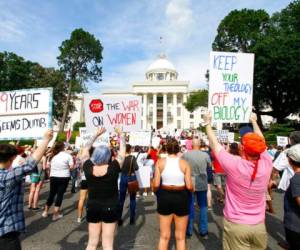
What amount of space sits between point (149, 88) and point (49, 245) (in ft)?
294

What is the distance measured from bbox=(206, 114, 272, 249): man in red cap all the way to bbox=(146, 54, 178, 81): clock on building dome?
4062 inches

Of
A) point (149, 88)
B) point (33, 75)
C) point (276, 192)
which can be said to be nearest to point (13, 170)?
point (276, 192)

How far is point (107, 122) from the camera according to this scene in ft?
21.6

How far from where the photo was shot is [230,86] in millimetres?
5688

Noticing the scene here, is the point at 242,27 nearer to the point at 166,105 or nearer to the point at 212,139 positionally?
the point at 212,139

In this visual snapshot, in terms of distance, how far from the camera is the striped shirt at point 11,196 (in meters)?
3.11

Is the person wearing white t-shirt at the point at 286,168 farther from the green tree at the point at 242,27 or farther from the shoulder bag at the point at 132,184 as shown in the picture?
the green tree at the point at 242,27

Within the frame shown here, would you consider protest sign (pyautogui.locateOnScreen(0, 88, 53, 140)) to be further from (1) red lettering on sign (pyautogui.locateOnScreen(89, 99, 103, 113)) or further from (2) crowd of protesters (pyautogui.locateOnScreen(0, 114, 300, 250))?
(1) red lettering on sign (pyautogui.locateOnScreen(89, 99, 103, 113))

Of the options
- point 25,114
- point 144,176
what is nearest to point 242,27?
point 144,176

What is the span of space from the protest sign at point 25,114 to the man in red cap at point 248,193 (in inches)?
114

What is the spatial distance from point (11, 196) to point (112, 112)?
355 centimetres

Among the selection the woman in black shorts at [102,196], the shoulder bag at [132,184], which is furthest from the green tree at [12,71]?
the woman in black shorts at [102,196]

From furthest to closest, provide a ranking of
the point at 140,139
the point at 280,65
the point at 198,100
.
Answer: the point at 198,100 < the point at 280,65 < the point at 140,139

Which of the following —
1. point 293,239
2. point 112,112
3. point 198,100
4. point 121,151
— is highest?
point 198,100
